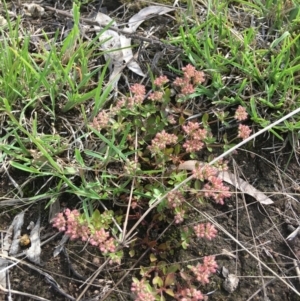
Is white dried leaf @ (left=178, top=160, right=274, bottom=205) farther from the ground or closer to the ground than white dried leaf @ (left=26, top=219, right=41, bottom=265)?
farther from the ground

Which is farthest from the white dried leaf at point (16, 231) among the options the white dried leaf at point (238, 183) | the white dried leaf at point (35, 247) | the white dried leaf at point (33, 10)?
the white dried leaf at point (33, 10)

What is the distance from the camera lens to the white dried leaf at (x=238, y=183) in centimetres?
195

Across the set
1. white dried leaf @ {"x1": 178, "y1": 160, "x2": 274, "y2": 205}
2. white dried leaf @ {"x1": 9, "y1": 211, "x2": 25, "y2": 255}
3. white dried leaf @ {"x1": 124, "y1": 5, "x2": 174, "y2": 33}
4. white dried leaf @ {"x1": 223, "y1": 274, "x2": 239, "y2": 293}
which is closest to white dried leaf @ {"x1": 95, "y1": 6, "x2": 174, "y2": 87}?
white dried leaf @ {"x1": 124, "y1": 5, "x2": 174, "y2": 33}

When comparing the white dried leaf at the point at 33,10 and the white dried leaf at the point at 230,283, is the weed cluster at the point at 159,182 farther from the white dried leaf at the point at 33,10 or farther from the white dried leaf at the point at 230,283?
the white dried leaf at the point at 33,10

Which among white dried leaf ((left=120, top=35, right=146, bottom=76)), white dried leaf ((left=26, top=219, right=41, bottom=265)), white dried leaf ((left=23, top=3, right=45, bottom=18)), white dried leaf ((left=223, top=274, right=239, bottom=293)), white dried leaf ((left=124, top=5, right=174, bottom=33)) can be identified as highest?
white dried leaf ((left=23, top=3, right=45, bottom=18))

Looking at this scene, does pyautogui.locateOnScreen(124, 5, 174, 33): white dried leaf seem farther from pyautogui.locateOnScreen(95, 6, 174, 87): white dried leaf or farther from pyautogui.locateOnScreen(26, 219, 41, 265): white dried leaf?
pyautogui.locateOnScreen(26, 219, 41, 265): white dried leaf

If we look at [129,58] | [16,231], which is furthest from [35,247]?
[129,58]

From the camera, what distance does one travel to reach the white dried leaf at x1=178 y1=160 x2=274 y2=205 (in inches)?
76.7

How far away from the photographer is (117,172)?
1.91m

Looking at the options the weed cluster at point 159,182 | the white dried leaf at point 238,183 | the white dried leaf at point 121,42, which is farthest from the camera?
the white dried leaf at point 121,42

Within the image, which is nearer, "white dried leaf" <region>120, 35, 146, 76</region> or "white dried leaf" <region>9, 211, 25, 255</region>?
"white dried leaf" <region>9, 211, 25, 255</region>

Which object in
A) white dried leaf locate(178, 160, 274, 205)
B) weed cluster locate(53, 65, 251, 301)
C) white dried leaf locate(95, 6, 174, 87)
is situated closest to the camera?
weed cluster locate(53, 65, 251, 301)

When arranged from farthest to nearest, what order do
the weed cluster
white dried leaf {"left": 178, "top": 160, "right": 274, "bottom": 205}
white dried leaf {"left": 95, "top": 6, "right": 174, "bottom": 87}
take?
white dried leaf {"left": 95, "top": 6, "right": 174, "bottom": 87} → white dried leaf {"left": 178, "top": 160, "right": 274, "bottom": 205} → the weed cluster

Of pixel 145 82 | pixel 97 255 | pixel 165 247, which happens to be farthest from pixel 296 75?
pixel 97 255
